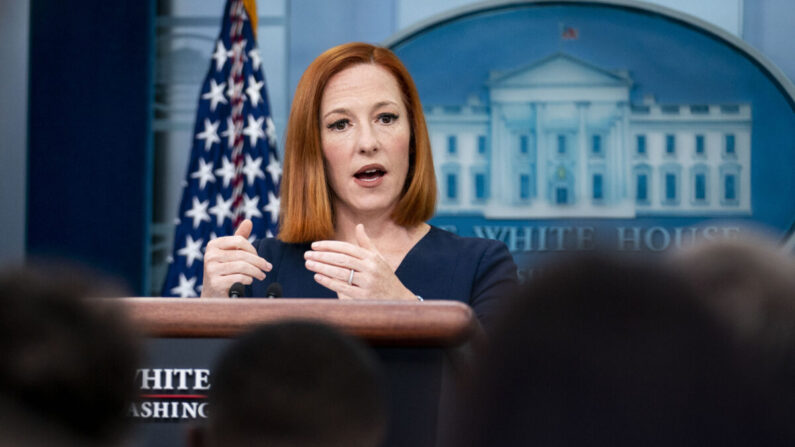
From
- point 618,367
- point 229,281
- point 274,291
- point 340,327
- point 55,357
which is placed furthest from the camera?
point 229,281

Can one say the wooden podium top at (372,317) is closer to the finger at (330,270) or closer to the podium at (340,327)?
the podium at (340,327)

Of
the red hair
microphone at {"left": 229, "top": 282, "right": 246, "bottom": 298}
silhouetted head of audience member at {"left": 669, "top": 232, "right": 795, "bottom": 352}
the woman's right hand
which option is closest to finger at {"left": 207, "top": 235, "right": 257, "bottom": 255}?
the woman's right hand

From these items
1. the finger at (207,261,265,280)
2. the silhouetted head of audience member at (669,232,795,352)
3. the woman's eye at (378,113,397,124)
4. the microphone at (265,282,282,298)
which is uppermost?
the woman's eye at (378,113,397,124)

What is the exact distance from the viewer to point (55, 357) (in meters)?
0.53

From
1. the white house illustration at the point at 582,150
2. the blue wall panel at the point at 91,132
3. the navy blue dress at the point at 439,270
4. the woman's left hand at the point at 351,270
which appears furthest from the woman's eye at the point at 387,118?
the blue wall panel at the point at 91,132

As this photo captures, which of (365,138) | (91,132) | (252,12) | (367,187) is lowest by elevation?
(367,187)

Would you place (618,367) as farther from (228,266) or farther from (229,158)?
(229,158)

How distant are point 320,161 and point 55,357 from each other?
1790mm

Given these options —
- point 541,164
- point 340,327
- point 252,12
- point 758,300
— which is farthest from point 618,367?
point 252,12

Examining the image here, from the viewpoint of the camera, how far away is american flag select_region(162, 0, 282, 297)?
4.23 meters

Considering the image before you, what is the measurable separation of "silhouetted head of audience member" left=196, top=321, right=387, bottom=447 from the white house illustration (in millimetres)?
3779

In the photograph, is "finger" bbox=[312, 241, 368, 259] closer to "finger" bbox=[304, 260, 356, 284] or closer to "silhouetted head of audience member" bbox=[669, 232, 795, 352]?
"finger" bbox=[304, 260, 356, 284]

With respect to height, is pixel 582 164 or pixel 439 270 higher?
pixel 582 164

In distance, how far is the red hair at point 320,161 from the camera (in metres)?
2.29
